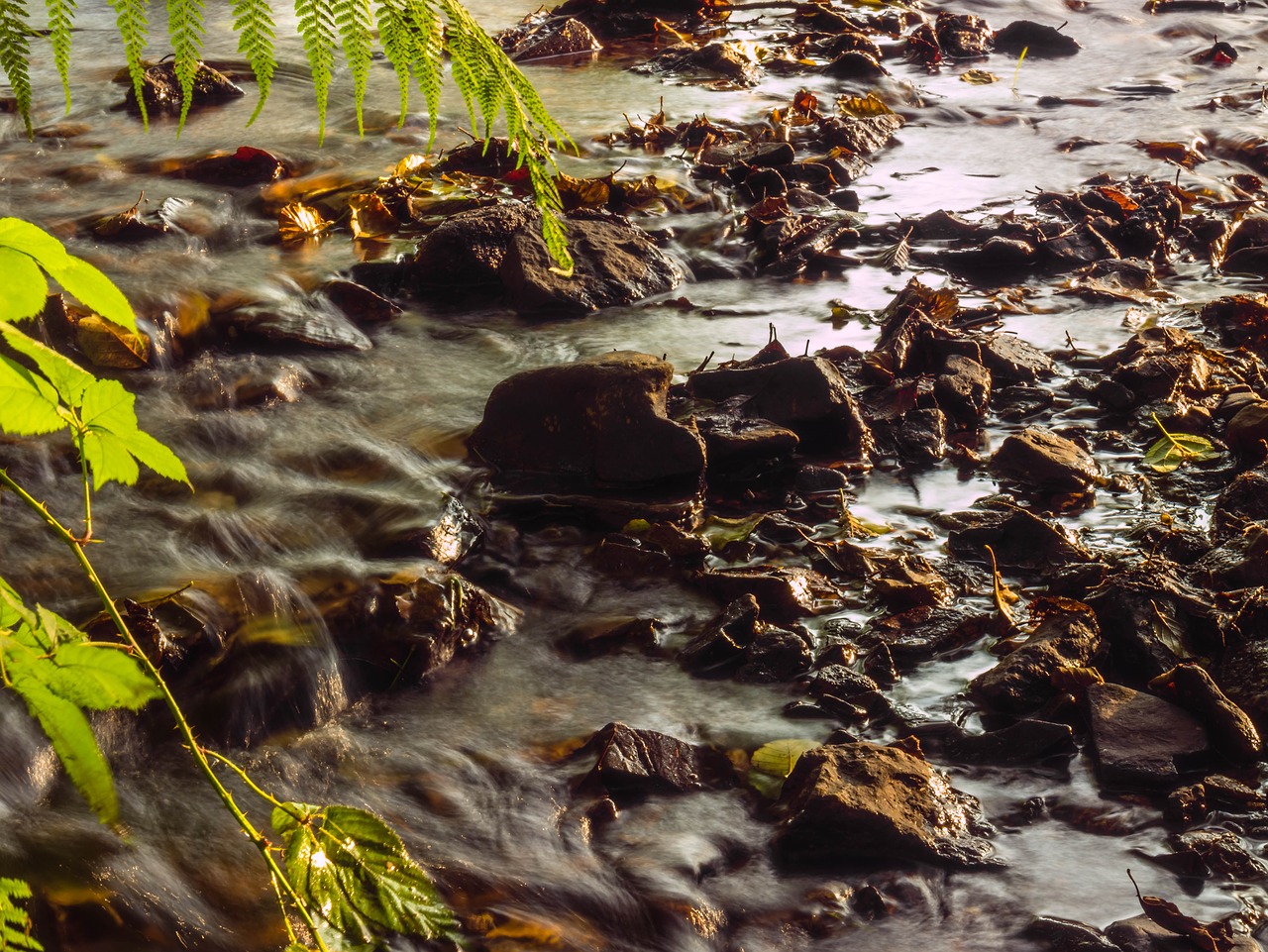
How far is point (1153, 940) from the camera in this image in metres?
2.36

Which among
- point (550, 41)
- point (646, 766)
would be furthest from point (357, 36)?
point (550, 41)

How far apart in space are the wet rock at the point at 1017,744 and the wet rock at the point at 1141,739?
0.08 metres

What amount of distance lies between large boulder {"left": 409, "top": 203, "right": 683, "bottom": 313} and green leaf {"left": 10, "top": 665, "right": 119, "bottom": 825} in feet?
14.1

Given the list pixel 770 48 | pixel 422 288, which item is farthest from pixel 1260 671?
pixel 770 48

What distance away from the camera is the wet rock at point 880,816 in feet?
8.66

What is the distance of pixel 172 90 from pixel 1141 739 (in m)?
6.99

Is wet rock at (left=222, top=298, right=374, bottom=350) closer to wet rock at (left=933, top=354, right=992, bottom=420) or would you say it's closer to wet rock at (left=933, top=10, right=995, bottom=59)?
wet rock at (left=933, top=354, right=992, bottom=420)

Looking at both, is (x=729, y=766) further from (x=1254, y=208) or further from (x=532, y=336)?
(x=1254, y=208)

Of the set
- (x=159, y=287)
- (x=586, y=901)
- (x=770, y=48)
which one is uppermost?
(x=770, y=48)

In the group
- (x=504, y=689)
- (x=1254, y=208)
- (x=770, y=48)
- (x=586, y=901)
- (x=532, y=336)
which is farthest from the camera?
(x=770, y=48)

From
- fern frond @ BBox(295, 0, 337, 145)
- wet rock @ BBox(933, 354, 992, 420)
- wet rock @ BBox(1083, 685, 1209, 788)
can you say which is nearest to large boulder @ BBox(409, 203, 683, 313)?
wet rock @ BBox(933, 354, 992, 420)

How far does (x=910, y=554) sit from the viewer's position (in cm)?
→ 369

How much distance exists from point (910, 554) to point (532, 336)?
7.08 feet

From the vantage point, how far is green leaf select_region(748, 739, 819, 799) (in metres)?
2.90
